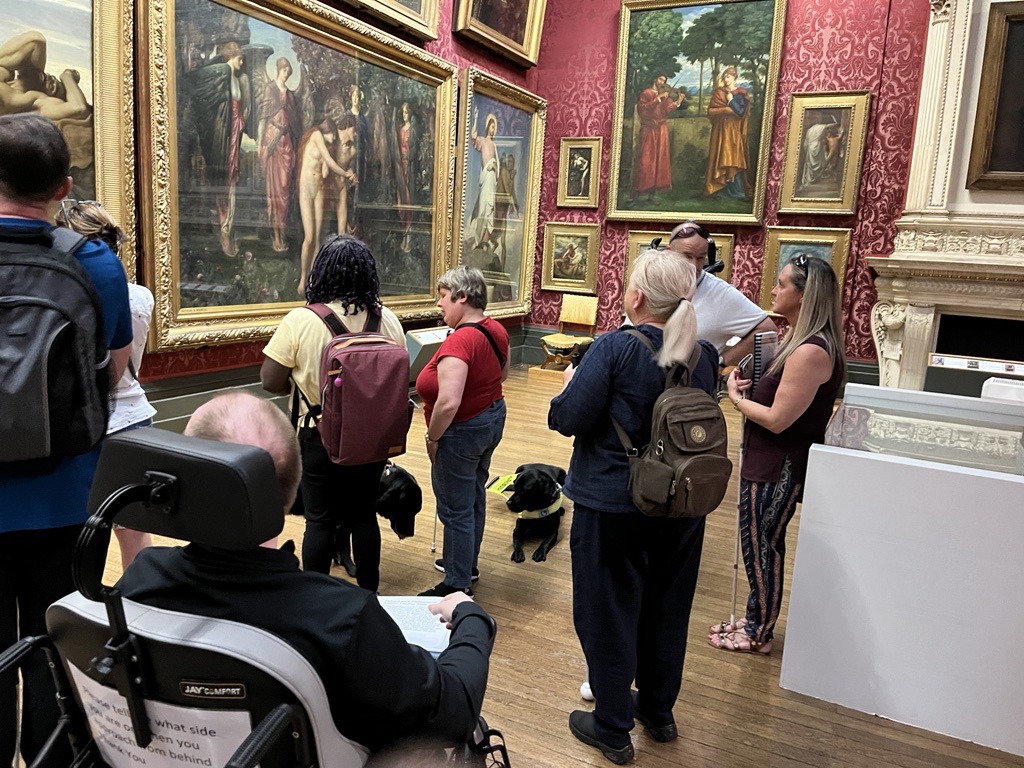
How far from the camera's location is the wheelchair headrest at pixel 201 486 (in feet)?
3.27

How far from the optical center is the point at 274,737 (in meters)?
0.97

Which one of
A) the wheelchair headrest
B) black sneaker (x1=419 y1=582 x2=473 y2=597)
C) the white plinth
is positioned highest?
the wheelchair headrest

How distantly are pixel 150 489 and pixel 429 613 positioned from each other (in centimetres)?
88

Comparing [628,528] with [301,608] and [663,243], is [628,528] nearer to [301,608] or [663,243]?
[301,608]

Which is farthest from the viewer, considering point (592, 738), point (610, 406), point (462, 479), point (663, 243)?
point (663, 243)

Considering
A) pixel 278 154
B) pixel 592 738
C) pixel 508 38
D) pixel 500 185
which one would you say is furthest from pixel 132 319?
pixel 508 38

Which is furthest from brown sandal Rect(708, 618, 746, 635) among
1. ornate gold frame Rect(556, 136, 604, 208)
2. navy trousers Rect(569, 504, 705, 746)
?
ornate gold frame Rect(556, 136, 604, 208)

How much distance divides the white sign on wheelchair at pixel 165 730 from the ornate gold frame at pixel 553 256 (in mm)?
10289

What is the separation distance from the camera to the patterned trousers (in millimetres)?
3156

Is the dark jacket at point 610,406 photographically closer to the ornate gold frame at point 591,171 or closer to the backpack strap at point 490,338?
the backpack strap at point 490,338

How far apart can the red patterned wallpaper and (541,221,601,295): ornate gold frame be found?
136 millimetres

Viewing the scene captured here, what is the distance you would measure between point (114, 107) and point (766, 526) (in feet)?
15.5

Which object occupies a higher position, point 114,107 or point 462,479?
point 114,107

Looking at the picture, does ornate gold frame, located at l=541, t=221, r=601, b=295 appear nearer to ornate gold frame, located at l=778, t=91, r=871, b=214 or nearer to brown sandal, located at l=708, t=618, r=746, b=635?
ornate gold frame, located at l=778, t=91, r=871, b=214
